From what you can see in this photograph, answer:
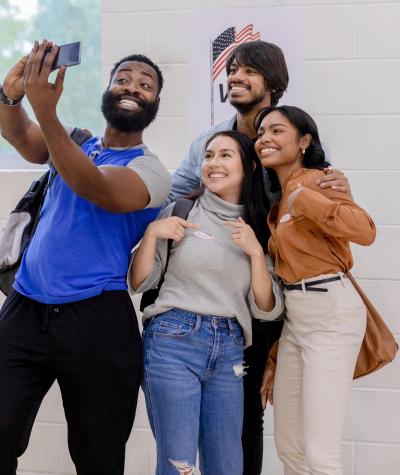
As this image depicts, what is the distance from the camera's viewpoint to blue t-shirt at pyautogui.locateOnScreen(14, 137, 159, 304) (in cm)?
167

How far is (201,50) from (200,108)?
21 centimetres

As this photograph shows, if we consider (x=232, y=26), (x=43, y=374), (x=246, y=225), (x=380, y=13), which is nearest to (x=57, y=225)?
(x=43, y=374)

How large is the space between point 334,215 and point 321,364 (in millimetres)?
393

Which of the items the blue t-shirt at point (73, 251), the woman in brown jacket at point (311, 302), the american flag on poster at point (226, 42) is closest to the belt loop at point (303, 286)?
the woman in brown jacket at point (311, 302)

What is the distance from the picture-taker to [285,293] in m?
1.81

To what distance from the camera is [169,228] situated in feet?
5.74

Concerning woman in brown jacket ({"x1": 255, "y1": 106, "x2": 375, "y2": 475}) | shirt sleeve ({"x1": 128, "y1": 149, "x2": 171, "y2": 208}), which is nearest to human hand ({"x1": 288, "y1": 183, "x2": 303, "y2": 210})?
woman in brown jacket ({"x1": 255, "y1": 106, "x2": 375, "y2": 475})

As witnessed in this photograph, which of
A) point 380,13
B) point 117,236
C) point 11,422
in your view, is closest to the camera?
point 11,422

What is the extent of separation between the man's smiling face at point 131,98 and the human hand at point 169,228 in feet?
0.92

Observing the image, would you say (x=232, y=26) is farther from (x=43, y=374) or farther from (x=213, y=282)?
(x=43, y=374)

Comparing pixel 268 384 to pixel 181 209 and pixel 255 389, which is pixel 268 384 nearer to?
pixel 255 389

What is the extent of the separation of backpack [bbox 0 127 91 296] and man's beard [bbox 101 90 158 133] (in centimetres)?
11

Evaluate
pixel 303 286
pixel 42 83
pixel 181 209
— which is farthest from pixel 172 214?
pixel 42 83

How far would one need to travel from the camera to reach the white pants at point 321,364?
5.69ft
